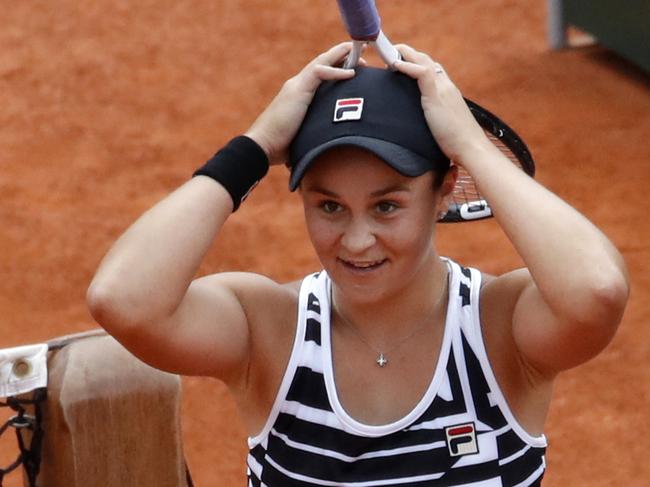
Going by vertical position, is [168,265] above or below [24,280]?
above

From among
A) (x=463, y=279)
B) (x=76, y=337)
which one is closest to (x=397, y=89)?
(x=463, y=279)

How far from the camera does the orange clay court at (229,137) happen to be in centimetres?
584

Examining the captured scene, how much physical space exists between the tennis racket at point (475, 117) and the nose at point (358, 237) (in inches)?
12.0

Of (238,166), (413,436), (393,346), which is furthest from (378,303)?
(238,166)

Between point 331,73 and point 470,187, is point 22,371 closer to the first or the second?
point 331,73

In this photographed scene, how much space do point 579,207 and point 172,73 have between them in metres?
3.42

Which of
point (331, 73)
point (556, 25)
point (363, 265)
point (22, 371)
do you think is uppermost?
point (331, 73)

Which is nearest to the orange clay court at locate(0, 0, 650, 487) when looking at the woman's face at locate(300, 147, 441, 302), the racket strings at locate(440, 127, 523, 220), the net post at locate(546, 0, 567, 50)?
the net post at locate(546, 0, 567, 50)

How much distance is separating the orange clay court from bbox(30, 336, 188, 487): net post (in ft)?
8.91

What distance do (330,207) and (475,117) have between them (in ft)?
1.53

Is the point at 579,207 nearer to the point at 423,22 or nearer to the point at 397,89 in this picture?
the point at 423,22

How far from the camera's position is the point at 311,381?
2807 mm

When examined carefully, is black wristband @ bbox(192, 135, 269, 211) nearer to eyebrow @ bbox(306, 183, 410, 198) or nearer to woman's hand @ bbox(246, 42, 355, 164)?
woman's hand @ bbox(246, 42, 355, 164)

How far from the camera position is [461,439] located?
2701 mm
